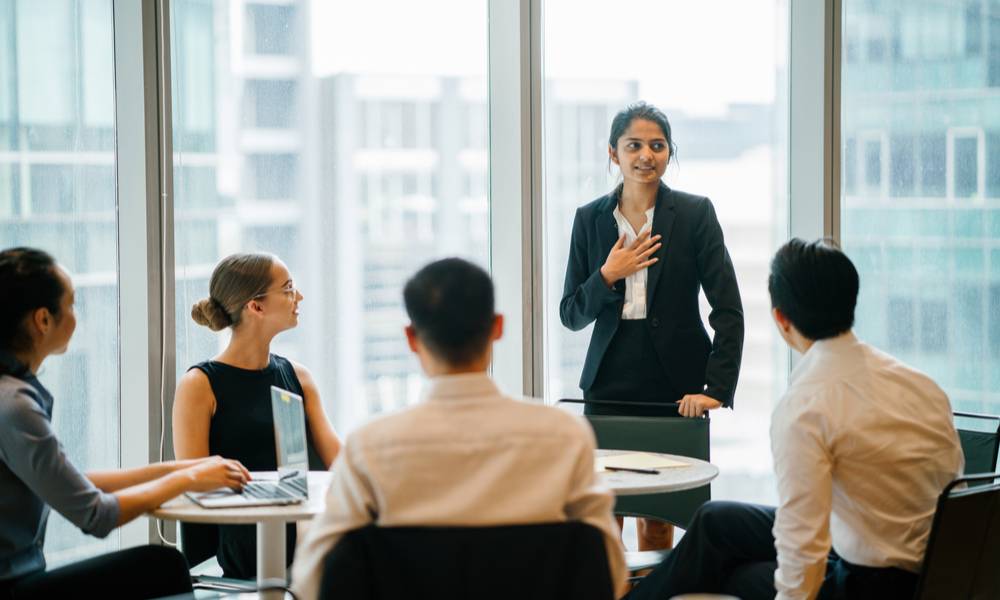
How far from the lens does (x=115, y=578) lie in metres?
2.52

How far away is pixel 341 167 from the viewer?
14.3 feet

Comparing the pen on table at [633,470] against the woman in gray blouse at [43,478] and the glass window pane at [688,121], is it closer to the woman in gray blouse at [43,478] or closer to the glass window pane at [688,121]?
the woman in gray blouse at [43,478]

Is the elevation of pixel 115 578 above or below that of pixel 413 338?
below

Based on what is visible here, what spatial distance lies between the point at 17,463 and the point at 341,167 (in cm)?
232

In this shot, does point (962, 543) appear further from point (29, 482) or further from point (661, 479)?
point (29, 482)

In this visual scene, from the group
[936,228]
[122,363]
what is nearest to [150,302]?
[122,363]

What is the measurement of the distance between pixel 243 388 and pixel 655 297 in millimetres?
1348

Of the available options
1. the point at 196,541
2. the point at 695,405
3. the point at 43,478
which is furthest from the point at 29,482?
the point at 695,405

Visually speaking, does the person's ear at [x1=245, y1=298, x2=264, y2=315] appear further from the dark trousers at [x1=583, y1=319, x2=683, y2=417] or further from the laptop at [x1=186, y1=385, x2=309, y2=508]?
the dark trousers at [x1=583, y1=319, x2=683, y2=417]

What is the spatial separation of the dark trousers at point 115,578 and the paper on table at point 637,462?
1067mm

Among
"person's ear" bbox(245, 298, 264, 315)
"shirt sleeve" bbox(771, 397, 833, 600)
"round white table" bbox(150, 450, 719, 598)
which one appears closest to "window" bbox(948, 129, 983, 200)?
"round white table" bbox(150, 450, 719, 598)

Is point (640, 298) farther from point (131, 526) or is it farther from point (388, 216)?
point (131, 526)

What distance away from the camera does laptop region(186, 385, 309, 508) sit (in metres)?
2.38

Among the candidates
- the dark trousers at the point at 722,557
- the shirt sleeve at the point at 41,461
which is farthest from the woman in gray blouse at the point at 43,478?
the dark trousers at the point at 722,557
